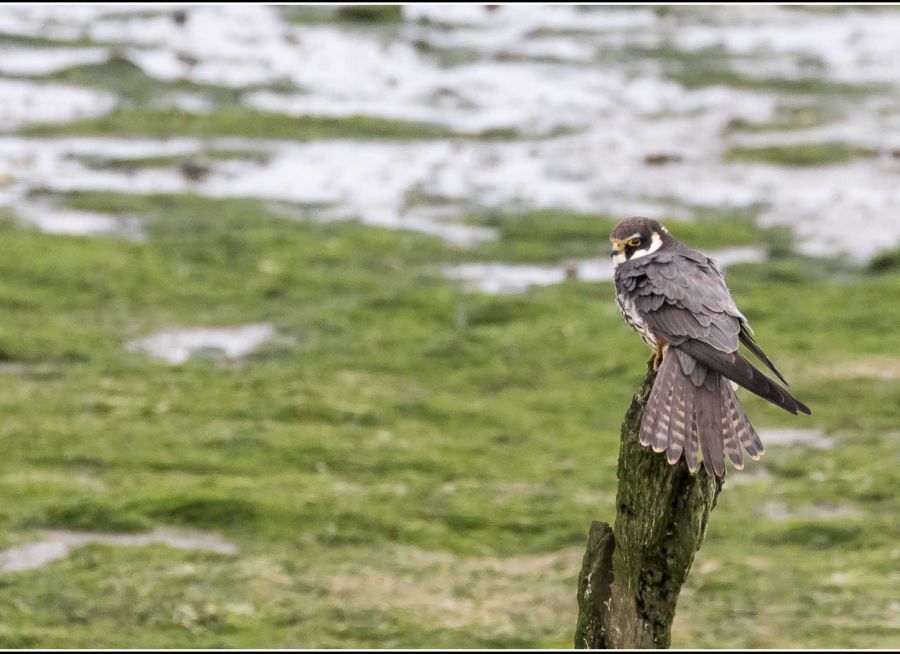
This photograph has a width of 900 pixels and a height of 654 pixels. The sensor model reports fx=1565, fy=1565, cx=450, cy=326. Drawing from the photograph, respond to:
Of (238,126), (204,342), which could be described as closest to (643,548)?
(204,342)

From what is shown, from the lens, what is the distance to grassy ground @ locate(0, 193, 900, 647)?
7.54m

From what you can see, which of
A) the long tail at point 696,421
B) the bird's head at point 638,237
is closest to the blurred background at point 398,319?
the bird's head at point 638,237

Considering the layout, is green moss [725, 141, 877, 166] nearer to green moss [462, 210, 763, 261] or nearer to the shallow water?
the shallow water

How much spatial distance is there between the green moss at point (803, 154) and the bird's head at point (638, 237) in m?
12.2

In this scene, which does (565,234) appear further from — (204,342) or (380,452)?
(380,452)

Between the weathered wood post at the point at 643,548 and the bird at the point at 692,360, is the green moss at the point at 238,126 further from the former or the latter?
the weathered wood post at the point at 643,548

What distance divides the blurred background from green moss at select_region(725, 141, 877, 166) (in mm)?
57

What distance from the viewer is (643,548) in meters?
5.01

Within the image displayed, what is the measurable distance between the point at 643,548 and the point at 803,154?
45.5 feet

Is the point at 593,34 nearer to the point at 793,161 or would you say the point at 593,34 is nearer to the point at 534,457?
the point at 793,161

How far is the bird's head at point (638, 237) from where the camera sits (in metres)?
6.06

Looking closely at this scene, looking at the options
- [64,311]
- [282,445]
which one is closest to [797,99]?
[64,311]

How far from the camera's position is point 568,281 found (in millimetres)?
13820

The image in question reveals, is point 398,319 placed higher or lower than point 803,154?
lower
